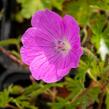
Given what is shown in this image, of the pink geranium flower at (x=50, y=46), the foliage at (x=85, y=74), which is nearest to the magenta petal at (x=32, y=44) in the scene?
the pink geranium flower at (x=50, y=46)

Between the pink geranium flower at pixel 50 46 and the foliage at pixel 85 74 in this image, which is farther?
the foliage at pixel 85 74

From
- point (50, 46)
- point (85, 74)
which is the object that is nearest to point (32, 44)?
point (50, 46)

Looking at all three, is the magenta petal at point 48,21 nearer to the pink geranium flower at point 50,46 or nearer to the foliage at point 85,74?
the pink geranium flower at point 50,46

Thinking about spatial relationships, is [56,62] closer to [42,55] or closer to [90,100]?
[42,55]

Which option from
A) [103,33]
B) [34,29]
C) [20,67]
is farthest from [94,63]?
[20,67]

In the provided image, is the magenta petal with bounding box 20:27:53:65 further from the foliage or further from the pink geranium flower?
the foliage
